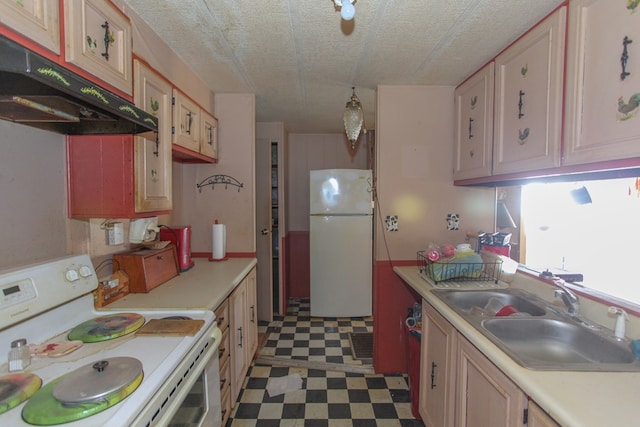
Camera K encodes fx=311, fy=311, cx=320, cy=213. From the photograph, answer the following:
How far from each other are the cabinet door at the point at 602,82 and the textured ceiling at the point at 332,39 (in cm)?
32

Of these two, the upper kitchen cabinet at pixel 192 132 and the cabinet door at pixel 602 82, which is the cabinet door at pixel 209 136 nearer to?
the upper kitchen cabinet at pixel 192 132

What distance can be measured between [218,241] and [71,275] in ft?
3.82

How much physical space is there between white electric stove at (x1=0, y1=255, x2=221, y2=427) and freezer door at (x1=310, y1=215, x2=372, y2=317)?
7.03ft

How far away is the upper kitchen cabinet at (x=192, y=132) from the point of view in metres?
1.76

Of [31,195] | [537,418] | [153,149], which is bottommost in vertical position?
[537,418]

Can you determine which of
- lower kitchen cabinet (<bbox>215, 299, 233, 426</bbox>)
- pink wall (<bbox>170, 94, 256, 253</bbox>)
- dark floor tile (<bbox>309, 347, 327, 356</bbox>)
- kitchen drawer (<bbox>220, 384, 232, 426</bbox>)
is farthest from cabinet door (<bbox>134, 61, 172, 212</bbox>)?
dark floor tile (<bbox>309, 347, 327, 356</bbox>)

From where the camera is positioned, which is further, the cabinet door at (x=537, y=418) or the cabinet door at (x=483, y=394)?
the cabinet door at (x=483, y=394)

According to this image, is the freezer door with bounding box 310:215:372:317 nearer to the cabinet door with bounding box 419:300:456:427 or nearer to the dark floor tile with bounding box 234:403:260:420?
the dark floor tile with bounding box 234:403:260:420

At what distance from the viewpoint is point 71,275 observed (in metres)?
1.17

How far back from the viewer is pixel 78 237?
1.34 metres

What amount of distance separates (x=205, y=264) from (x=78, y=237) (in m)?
0.96

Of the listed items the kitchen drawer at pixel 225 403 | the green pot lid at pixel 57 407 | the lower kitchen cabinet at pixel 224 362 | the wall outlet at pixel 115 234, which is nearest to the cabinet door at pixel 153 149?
the wall outlet at pixel 115 234

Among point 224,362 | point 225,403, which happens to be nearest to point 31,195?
point 224,362

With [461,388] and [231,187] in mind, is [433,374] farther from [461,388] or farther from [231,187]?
[231,187]
